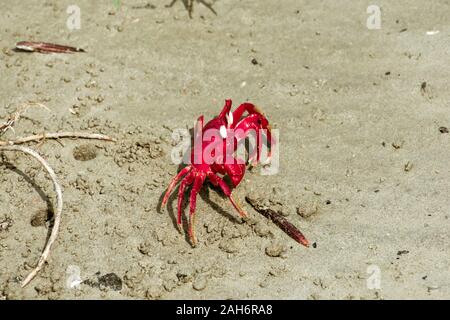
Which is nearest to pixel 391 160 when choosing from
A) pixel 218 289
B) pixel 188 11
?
pixel 218 289

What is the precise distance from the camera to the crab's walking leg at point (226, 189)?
4039mm

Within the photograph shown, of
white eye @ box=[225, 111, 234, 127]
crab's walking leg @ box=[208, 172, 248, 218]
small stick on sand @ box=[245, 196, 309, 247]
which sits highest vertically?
white eye @ box=[225, 111, 234, 127]

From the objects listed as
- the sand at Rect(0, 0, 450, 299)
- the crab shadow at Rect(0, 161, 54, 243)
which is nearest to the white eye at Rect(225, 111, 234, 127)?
the sand at Rect(0, 0, 450, 299)

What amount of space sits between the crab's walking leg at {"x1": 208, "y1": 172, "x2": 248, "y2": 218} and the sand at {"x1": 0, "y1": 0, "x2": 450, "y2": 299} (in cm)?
12

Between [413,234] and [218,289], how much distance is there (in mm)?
1360

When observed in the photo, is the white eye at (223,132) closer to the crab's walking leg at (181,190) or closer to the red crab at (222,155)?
the red crab at (222,155)

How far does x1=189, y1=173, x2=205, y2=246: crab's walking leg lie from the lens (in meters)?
4.00

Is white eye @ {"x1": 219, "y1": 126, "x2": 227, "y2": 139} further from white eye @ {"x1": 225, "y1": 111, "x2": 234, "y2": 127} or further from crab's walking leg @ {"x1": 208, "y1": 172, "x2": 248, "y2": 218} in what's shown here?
crab's walking leg @ {"x1": 208, "y1": 172, "x2": 248, "y2": 218}

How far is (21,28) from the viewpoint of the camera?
551 centimetres

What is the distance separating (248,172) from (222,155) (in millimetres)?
294

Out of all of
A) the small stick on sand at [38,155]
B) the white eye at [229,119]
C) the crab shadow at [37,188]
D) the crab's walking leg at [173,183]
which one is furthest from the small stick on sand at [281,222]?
the crab shadow at [37,188]

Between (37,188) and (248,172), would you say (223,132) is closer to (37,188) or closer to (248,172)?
(248,172)

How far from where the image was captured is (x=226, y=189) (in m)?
4.08

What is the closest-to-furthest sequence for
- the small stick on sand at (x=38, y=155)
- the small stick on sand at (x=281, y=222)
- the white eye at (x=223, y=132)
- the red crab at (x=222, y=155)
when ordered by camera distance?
1. the small stick on sand at (x=38, y=155)
2. the small stick on sand at (x=281, y=222)
3. the red crab at (x=222, y=155)
4. the white eye at (x=223, y=132)
